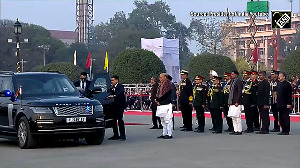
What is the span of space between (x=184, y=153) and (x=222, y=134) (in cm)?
530

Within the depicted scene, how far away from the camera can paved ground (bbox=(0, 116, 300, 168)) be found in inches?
469

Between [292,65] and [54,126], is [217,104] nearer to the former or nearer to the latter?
[54,126]

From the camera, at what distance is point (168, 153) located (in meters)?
13.7

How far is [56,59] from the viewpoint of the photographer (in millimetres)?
96562

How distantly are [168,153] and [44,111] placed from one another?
306 cm

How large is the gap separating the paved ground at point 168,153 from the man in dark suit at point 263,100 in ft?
2.32

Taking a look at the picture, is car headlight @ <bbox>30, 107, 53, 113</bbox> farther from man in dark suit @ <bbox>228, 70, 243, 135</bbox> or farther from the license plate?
man in dark suit @ <bbox>228, 70, 243, 135</bbox>

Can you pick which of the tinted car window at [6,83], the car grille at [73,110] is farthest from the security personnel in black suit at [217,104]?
the tinted car window at [6,83]

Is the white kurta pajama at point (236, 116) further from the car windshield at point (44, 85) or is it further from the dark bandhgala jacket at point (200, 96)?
the car windshield at point (44, 85)

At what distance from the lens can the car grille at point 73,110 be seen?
14664 mm

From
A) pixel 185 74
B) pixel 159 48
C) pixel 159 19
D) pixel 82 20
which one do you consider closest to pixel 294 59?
pixel 159 48

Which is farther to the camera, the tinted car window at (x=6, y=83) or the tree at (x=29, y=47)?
the tree at (x=29, y=47)

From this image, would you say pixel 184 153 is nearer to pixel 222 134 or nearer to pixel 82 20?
pixel 222 134

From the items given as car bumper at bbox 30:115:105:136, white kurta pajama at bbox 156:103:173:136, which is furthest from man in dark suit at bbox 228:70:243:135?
car bumper at bbox 30:115:105:136
